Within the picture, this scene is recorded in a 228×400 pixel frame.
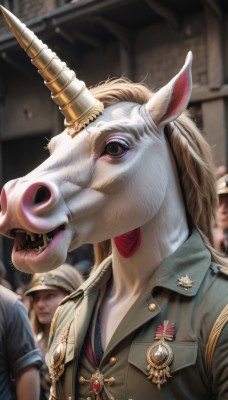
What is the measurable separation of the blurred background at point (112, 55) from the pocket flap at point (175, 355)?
5090mm

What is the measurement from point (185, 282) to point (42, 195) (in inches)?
18.9

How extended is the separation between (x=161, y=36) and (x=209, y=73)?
3.77 feet

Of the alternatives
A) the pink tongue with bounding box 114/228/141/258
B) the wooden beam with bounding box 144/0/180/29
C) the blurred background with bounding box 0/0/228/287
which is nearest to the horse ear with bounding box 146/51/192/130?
the pink tongue with bounding box 114/228/141/258

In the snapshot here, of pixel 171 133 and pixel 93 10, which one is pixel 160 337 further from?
pixel 93 10

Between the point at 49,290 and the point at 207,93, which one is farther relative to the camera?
the point at 207,93

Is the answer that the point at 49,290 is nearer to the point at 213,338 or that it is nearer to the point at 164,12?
the point at 213,338

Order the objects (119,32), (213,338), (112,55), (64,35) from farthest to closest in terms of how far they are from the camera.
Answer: (112,55)
(64,35)
(119,32)
(213,338)

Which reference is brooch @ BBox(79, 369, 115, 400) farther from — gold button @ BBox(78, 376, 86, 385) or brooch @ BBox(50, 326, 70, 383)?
brooch @ BBox(50, 326, 70, 383)

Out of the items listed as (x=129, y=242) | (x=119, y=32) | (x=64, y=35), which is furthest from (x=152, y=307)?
(x=64, y=35)

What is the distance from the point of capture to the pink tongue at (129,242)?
172 centimetres

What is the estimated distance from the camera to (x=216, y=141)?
7.48 metres

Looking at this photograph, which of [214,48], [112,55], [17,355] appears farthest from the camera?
[112,55]

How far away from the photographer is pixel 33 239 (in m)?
1.52

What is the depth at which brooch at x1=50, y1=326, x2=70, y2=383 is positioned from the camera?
176cm
